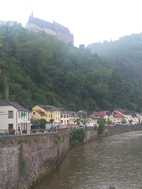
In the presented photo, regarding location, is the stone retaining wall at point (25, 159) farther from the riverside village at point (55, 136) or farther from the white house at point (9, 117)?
the white house at point (9, 117)

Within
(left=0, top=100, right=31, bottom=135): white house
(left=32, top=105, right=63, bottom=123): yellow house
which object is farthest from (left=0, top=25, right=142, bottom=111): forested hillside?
(left=0, top=100, right=31, bottom=135): white house

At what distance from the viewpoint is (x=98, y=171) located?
4138 centimetres

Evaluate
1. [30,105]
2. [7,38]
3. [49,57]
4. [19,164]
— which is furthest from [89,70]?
[19,164]

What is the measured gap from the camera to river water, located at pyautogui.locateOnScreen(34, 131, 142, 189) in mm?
35000

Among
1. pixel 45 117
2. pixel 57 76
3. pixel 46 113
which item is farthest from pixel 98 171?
pixel 57 76

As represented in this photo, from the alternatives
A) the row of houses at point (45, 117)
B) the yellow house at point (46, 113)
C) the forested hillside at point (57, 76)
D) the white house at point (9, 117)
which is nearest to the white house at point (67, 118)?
the row of houses at point (45, 117)

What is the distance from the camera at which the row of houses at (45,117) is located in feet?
160

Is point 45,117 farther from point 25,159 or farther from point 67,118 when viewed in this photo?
point 25,159

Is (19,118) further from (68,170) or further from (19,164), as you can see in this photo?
(19,164)

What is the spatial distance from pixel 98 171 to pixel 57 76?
95196mm

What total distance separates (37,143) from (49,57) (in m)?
109

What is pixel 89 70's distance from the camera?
155 metres

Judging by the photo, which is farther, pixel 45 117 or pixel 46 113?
pixel 46 113

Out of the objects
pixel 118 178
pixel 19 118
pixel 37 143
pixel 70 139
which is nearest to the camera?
pixel 37 143
